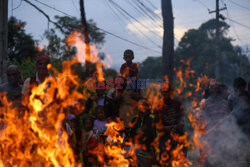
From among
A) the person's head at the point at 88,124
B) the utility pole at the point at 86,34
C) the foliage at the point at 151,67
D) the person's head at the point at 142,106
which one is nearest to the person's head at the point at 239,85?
the person's head at the point at 142,106

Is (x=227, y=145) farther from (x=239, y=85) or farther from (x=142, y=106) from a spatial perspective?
(x=142, y=106)

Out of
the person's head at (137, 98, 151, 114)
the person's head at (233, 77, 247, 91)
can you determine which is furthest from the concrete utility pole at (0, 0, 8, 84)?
the person's head at (233, 77, 247, 91)

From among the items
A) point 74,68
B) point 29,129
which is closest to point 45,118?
point 29,129

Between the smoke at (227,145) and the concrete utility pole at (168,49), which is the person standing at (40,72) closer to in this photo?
the smoke at (227,145)

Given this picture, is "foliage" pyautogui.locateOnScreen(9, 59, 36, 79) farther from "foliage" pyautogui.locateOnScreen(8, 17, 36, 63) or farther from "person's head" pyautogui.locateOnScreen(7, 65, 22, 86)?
"foliage" pyautogui.locateOnScreen(8, 17, 36, 63)

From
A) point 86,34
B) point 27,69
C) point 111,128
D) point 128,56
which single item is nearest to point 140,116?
point 111,128

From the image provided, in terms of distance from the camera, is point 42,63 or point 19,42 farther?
point 19,42

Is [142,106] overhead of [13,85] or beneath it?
beneath

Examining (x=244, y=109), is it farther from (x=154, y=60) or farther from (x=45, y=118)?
(x=154, y=60)

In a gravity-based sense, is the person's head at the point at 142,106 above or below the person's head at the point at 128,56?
below

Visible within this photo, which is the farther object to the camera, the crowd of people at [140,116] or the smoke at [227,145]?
the smoke at [227,145]

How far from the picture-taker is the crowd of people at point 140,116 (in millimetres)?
4840

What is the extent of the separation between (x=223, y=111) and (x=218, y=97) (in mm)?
324

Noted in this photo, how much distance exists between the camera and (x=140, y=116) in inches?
201
